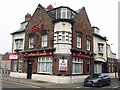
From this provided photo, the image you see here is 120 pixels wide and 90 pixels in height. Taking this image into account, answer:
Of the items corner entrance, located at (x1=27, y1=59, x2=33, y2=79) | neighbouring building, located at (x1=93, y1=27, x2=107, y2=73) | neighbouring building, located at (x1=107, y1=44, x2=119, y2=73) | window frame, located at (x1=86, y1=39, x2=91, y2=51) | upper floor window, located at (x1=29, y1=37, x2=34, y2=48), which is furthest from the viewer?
neighbouring building, located at (x1=107, y1=44, x2=119, y2=73)

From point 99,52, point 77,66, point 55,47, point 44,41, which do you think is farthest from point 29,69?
point 99,52

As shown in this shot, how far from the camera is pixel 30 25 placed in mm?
28188

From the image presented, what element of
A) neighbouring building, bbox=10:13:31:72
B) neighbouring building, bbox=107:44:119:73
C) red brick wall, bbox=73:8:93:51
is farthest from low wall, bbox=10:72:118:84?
neighbouring building, bbox=107:44:119:73

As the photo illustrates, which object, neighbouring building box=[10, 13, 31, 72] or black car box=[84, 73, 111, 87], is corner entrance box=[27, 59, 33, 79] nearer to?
neighbouring building box=[10, 13, 31, 72]

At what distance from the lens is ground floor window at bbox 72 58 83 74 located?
24647 millimetres

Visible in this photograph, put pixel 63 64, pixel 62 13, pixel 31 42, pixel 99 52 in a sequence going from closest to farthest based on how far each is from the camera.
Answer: pixel 63 64 → pixel 62 13 → pixel 31 42 → pixel 99 52

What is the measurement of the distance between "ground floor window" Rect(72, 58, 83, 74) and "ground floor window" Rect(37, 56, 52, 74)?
9.80 feet

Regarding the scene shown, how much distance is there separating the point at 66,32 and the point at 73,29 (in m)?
1.69

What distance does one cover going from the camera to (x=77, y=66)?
83.5 ft

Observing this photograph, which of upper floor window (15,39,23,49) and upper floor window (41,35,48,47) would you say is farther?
upper floor window (15,39,23,49)

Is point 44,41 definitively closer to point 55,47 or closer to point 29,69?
point 55,47

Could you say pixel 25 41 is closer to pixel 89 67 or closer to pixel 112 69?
pixel 89 67

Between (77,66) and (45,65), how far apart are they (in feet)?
13.6

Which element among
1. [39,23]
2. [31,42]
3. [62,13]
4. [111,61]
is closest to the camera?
[62,13]
